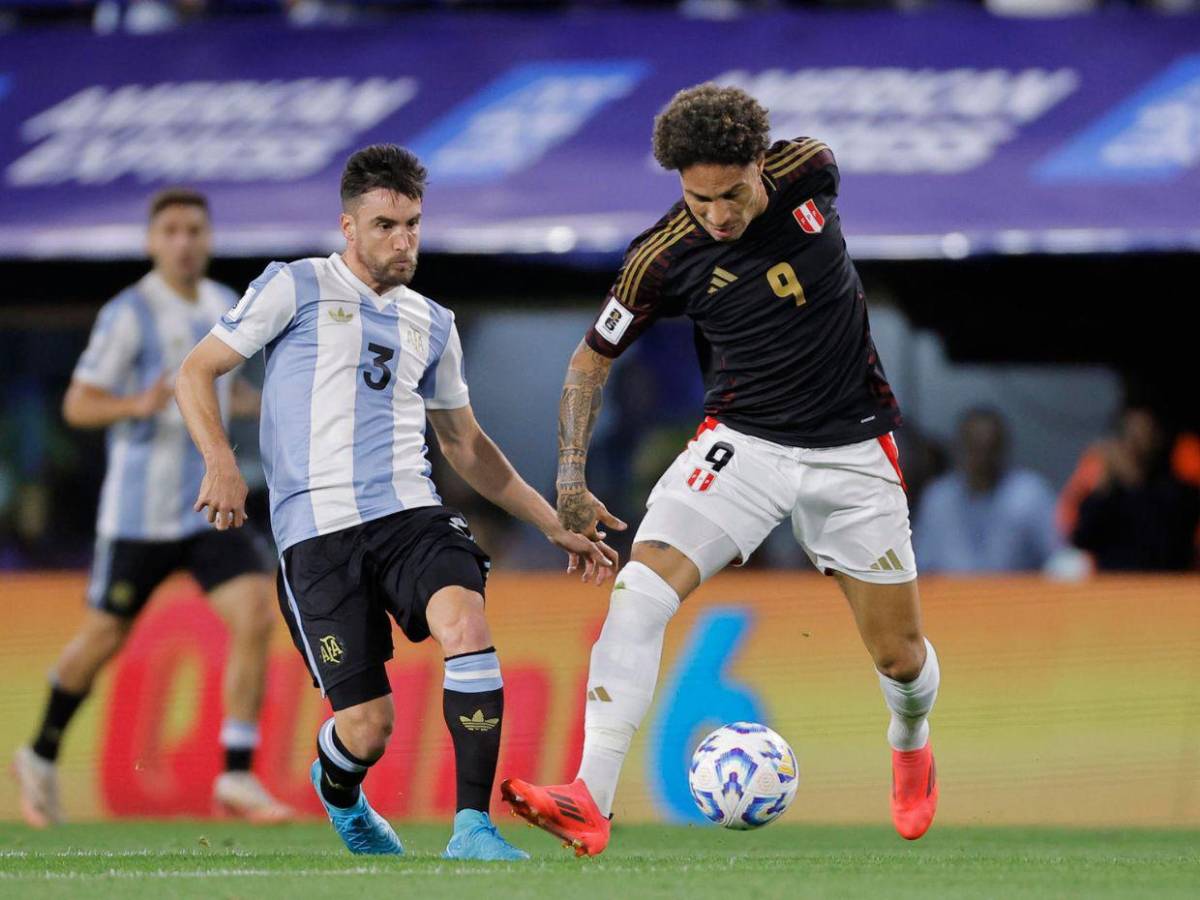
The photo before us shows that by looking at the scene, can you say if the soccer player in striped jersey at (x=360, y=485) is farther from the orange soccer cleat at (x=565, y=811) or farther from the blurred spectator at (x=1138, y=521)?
the blurred spectator at (x=1138, y=521)

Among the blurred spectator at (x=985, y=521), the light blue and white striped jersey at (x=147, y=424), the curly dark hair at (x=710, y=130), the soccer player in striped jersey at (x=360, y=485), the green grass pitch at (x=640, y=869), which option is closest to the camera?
the green grass pitch at (x=640, y=869)

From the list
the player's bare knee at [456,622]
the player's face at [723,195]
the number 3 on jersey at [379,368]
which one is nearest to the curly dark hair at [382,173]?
the number 3 on jersey at [379,368]

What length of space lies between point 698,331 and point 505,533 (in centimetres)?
583

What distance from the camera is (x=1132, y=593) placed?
896cm

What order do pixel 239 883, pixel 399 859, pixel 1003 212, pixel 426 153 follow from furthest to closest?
pixel 426 153 → pixel 1003 212 → pixel 399 859 → pixel 239 883

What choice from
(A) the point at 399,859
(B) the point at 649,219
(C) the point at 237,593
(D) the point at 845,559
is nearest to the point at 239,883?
(A) the point at 399,859

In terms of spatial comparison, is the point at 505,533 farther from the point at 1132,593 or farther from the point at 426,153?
the point at 1132,593

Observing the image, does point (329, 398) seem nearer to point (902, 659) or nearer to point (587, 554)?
point (587, 554)

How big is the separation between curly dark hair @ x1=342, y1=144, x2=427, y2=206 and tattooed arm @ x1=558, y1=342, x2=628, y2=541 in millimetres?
701

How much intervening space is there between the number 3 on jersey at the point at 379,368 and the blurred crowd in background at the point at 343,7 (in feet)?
20.7

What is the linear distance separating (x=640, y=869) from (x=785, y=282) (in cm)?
180

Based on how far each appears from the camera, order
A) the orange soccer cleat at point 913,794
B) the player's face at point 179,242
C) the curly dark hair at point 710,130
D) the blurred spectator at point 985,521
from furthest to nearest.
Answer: the blurred spectator at point 985,521
the player's face at point 179,242
the orange soccer cleat at point 913,794
the curly dark hair at point 710,130

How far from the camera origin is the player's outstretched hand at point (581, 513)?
251 inches

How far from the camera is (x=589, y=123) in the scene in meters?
11.8
